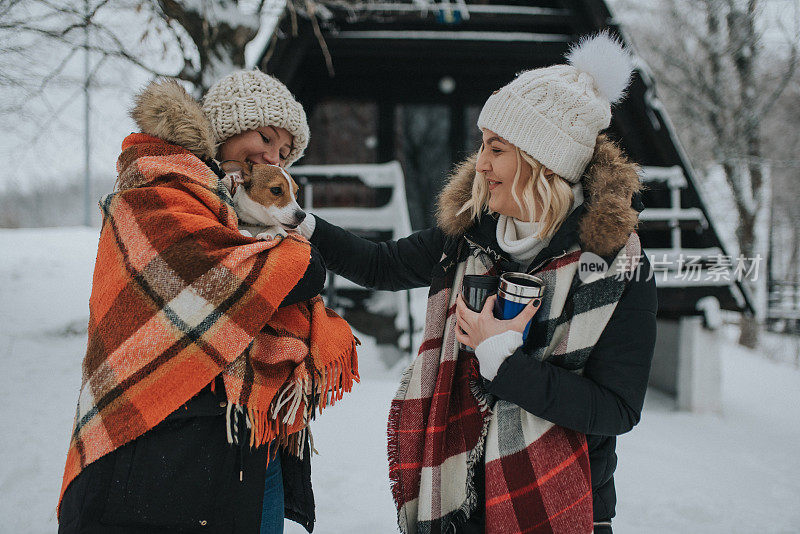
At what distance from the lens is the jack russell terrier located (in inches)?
75.2

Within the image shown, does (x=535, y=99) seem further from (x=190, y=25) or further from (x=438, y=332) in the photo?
(x=190, y=25)

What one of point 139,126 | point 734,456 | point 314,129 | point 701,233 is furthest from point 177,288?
point 314,129

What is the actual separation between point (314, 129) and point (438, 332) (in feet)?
25.1

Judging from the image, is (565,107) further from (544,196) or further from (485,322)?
(485,322)

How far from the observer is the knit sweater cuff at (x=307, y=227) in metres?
2.05

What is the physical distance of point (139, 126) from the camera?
1.54 metres

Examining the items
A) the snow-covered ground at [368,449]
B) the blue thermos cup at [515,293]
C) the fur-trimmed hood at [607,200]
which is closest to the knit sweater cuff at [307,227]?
the blue thermos cup at [515,293]

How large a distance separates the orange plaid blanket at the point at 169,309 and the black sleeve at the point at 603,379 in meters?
0.68

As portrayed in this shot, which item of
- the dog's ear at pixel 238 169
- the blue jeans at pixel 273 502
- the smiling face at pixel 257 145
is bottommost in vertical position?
the blue jeans at pixel 273 502

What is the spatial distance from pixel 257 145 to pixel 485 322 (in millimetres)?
1145

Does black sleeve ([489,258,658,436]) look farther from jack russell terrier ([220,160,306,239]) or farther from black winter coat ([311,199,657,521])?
jack russell terrier ([220,160,306,239])

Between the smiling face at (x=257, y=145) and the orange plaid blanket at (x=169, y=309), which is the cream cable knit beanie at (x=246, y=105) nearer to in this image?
the smiling face at (x=257, y=145)

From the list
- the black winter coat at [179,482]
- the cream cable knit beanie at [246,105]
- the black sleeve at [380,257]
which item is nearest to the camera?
the black winter coat at [179,482]

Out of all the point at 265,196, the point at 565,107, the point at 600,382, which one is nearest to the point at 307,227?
the point at 265,196
